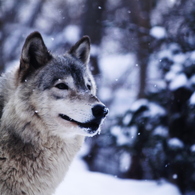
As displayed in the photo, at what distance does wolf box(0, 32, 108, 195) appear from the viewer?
3037mm

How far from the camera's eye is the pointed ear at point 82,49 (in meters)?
3.96

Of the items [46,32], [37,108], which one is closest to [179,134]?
[37,108]

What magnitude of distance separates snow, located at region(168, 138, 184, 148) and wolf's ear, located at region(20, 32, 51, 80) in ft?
9.72

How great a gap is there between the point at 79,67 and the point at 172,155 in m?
2.73

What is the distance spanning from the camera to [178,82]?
546 cm

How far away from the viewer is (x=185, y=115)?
553 centimetres

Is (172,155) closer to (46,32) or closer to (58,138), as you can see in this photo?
(58,138)

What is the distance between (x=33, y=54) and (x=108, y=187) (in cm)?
333

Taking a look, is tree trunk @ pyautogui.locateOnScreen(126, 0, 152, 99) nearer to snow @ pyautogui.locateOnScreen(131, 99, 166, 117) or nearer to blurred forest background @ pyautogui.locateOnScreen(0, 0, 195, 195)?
blurred forest background @ pyautogui.locateOnScreen(0, 0, 195, 195)

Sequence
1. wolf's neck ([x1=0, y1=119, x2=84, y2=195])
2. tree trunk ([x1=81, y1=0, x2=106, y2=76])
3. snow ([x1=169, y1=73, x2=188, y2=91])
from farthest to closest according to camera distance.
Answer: tree trunk ([x1=81, y1=0, x2=106, y2=76])
snow ([x1=169, y1=73, x2=188, y2=91])
wolf's neck ([x1=0, y1=119, x2=84, y2=195])

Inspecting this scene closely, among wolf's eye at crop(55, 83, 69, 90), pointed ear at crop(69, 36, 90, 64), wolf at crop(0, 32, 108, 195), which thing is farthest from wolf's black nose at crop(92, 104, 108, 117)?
pointed ear at crop(69, 36, 90, 64)

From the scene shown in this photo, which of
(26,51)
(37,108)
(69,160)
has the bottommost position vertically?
(69,160)

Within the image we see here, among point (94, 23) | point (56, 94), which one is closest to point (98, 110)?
point (56, 94)

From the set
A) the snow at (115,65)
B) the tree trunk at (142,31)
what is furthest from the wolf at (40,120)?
the snow at (115,65)
